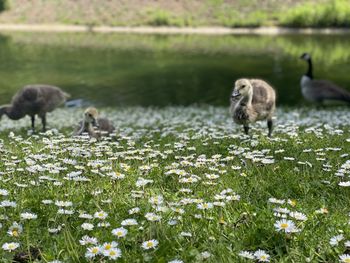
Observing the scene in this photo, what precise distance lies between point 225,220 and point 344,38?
3079 inches

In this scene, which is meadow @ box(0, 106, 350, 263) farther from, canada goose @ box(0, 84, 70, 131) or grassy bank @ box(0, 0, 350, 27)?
grassy bank @ box(0, 0, 350, 27)

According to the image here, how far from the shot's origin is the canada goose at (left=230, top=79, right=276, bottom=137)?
1115cm

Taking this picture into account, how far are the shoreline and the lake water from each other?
5.30 metres

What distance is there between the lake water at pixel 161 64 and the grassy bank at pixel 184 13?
318 inches

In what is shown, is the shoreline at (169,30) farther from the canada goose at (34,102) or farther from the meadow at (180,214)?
the meadow at (180,214)

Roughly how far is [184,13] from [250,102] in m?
86.9

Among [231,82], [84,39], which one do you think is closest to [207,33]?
[84,39]

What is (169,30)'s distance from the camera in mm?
89438

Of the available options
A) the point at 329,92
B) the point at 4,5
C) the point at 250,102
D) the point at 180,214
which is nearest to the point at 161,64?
the point at 329,92

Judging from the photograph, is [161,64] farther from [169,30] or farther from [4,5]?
[4,5]

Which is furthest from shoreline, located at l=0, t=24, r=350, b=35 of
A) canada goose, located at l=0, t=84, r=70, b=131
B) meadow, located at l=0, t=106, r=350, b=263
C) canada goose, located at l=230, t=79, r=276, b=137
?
meadow, located at l=0, t=106, r=350, b=263

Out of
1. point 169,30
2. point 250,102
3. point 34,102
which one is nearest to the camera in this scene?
point 250,102

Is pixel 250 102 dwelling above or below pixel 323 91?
above

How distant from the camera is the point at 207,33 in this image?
87.2 meters
